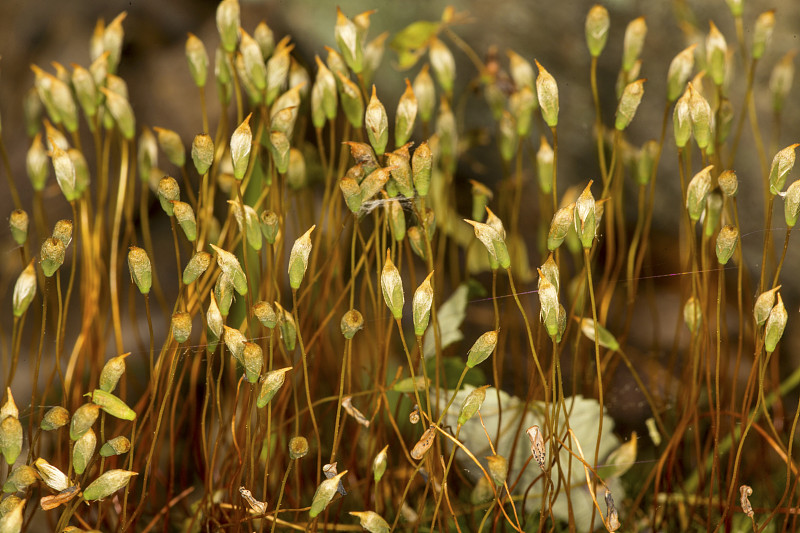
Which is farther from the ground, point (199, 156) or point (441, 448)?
point (199, 156)

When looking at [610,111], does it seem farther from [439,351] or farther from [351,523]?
[351,523]

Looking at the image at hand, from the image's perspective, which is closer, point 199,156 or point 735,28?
point 199,156

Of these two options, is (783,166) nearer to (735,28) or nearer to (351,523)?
(735,28)

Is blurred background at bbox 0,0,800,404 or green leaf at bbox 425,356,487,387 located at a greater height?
blurred background at bbox 0,0,800,404

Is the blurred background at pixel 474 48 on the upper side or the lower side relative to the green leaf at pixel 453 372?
upper

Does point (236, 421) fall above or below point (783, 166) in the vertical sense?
below

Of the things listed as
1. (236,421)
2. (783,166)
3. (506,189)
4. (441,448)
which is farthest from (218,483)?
(783,166)

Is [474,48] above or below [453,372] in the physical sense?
above

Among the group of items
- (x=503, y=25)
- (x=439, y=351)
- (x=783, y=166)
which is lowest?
(x=439, y=351)

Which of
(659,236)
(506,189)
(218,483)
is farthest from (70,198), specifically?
(659,236)
